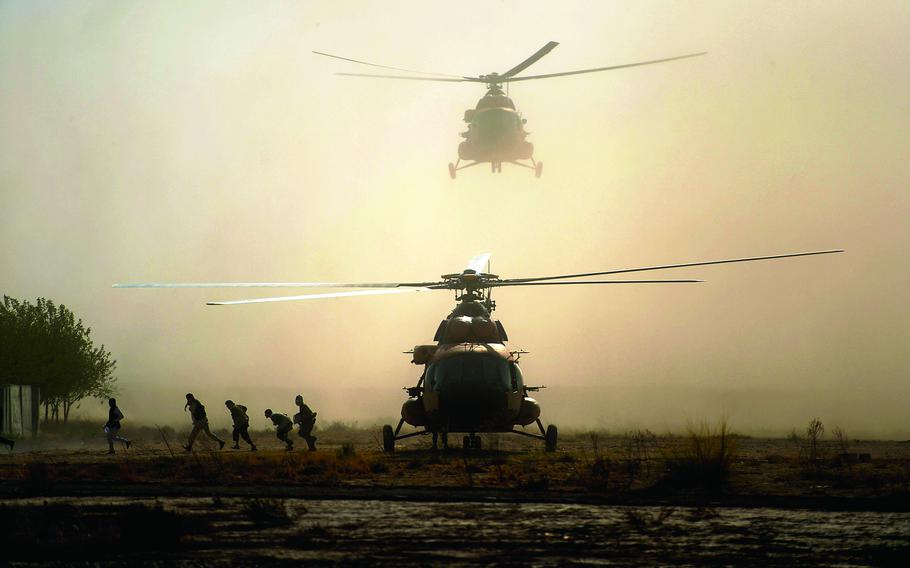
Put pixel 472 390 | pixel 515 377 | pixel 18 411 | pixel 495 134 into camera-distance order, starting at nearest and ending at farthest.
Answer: pixel 472 390 < pixel 515 377 < pixel 18 411 < pixel 495 134

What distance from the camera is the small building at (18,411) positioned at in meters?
48.9

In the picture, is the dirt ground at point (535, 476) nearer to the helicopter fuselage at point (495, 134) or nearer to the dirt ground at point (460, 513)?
the dirt ground at point (460, 513)

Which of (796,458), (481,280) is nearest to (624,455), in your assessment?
(796,458)

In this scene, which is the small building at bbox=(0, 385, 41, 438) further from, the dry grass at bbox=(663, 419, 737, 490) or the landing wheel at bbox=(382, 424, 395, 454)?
the dry grass at bbox=(663, 419, 737, 490)

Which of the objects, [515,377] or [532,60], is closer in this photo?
[515,377]

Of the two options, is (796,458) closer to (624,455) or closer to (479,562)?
(624,455)

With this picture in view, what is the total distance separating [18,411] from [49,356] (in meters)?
10.6

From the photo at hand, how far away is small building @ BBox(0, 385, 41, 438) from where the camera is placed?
48938 mm

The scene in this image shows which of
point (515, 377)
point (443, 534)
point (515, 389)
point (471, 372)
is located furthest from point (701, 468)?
point (515, 377)

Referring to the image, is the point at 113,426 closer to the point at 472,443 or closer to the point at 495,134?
the point at 472,443

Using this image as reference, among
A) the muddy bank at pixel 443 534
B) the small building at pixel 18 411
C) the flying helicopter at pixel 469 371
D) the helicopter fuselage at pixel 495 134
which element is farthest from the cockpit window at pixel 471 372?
the helicopter fuselage at pixel 495 134

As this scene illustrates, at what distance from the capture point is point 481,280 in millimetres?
30641

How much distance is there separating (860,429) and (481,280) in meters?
38.6

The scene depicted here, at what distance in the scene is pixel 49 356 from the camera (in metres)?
61.2
